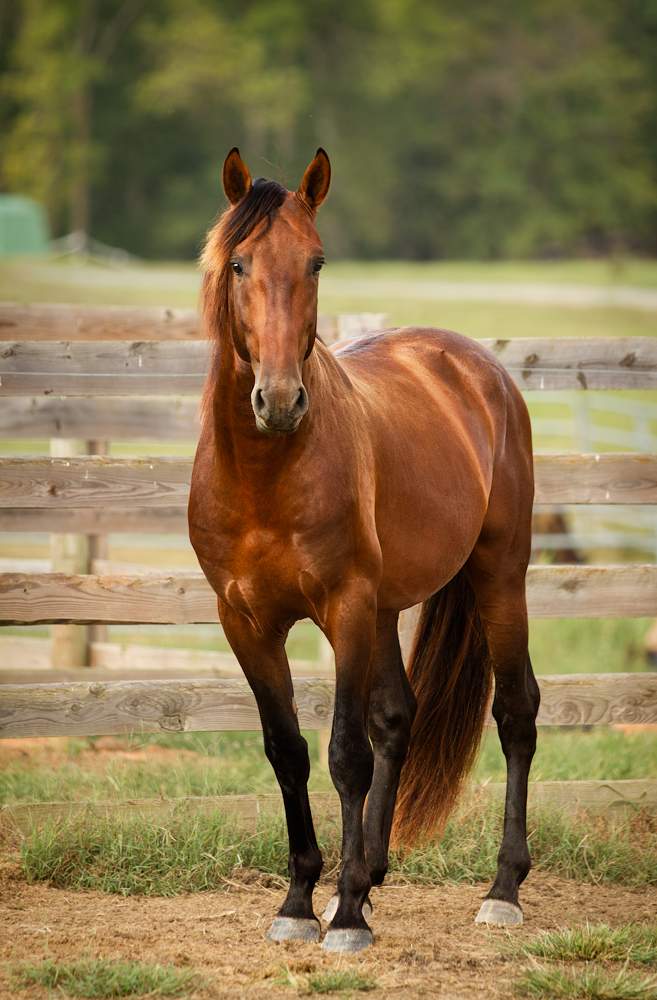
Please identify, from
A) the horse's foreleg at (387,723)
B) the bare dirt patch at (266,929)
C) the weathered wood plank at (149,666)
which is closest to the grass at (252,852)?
the bare dirt patch at (266,929)

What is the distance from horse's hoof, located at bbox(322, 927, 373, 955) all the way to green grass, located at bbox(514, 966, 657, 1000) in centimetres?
46

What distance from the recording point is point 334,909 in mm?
2990

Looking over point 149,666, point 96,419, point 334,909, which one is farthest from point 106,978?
point 96,419

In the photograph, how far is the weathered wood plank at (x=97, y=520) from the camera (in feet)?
18.0

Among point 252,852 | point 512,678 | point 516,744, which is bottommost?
point 252,852

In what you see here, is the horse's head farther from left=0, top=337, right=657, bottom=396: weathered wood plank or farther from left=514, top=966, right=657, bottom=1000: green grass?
left=514, top=966, right=657, bottom=1000: green grass

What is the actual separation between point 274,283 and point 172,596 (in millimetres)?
1769

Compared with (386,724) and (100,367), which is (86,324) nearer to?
(100,367)

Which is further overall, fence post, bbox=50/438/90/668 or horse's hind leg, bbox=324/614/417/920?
fence post, bbox=50/438/90/668

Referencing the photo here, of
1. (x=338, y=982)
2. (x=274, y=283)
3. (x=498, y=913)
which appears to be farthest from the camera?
(x=498, y=913)

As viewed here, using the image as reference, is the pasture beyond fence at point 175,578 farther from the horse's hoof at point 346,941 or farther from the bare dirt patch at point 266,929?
the horse's hoof at point 346,941

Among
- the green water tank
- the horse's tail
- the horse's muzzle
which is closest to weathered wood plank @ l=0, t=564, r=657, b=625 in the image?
the horse's tail

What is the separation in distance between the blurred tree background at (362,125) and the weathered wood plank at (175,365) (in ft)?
104

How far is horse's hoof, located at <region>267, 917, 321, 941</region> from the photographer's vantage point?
113 inches
